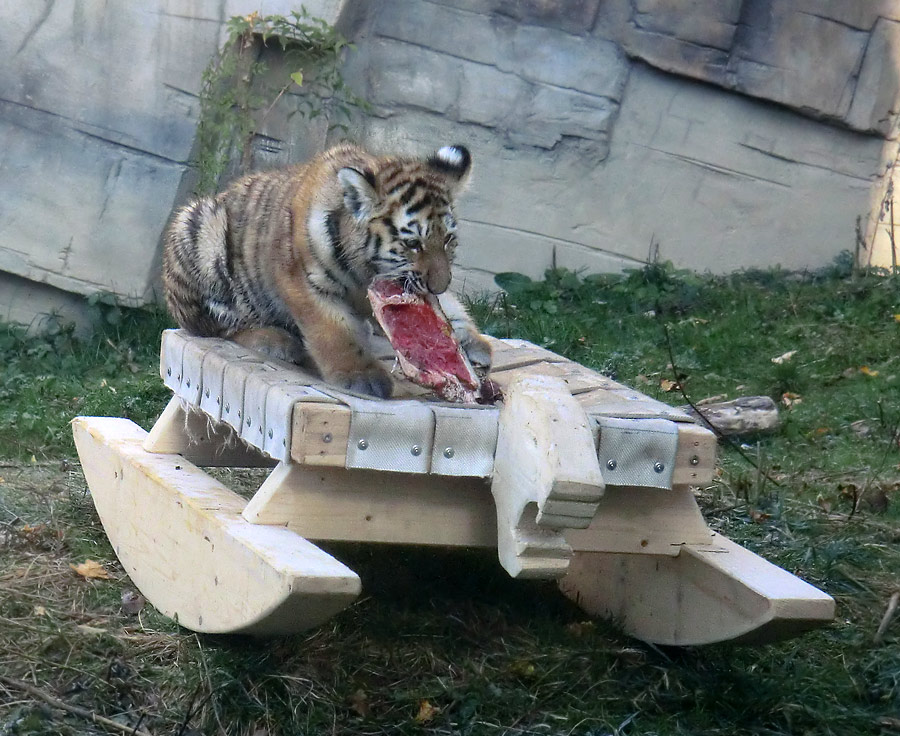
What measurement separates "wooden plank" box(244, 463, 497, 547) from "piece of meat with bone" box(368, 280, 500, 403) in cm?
32

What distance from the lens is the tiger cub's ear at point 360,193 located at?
3.62 metres

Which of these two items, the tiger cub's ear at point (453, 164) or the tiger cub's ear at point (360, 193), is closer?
the tiger cub's ear at point (360, 193)

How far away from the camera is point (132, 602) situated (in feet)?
11.9

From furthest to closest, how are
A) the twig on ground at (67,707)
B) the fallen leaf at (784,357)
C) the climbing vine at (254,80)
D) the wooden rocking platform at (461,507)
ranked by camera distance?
the climbing vine at (254,80), the fallen leaf at (784,357), the twig on ground at (67,707), the wooden rocking platform at (461,507)

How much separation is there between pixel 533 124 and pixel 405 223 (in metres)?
3.78

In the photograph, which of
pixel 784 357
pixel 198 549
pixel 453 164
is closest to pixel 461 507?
pixel 198 549

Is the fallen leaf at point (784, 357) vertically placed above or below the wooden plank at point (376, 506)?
above

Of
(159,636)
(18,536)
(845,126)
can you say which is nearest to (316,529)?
(159,636)

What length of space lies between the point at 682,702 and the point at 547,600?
622 mm

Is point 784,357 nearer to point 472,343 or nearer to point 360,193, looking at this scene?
point 472,343

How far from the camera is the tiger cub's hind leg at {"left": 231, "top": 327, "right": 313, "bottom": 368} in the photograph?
3.98 m

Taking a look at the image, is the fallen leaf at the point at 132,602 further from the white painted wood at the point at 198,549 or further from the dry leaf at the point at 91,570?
the dry leaf at the point at 91,570

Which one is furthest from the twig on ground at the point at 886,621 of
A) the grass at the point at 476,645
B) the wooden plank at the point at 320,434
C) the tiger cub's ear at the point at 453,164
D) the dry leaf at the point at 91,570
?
the dry leaf at the point at 91,570

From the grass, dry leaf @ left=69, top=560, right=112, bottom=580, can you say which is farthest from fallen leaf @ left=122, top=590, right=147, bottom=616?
dry leaf @ left=69, top=560, right=112, bottom=580
